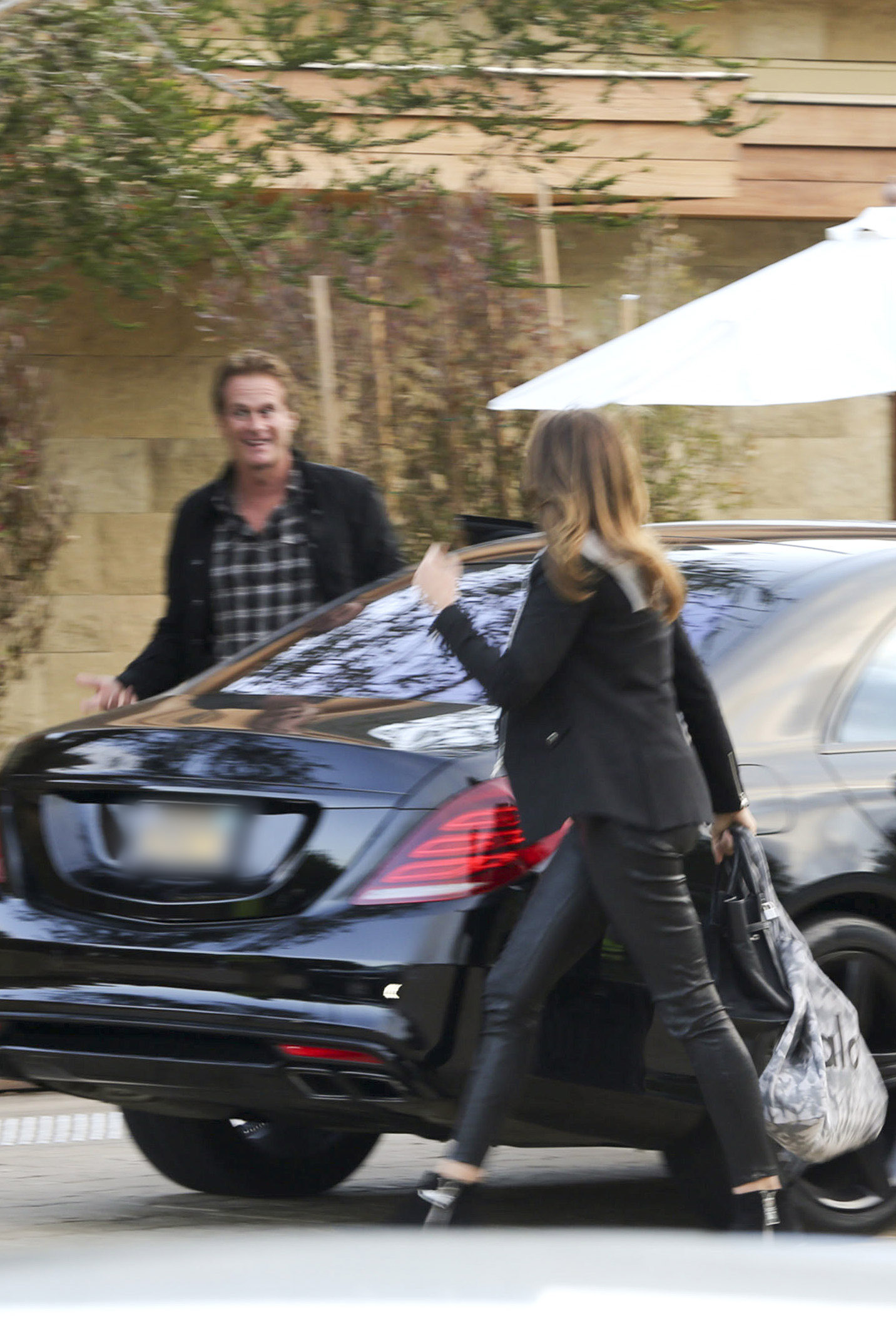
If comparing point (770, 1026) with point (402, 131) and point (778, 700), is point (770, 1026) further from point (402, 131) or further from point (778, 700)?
point (402, 131)

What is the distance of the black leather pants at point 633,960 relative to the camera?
3.81 m

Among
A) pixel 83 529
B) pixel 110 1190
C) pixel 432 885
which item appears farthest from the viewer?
pixel 83 529

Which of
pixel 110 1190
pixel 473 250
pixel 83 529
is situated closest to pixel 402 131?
pixel 473 250

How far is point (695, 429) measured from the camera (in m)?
10.1

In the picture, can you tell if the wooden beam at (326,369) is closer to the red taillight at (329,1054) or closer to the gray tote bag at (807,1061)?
the gray tote bag at (807,1061)

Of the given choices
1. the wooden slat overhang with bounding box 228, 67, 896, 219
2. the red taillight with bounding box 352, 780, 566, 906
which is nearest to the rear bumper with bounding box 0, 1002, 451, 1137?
the red taillight with bounding box 352, 780, 566, 906

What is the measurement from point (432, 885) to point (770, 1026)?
73 cm

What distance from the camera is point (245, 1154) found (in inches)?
201

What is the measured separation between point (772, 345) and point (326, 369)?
3.01 metres

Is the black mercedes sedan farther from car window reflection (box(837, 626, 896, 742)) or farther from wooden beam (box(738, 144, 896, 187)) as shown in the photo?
wooden beam (box(738, 144, 896, 187))

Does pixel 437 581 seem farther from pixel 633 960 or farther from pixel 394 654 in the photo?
pixel 633 960

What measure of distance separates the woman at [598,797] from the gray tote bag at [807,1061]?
0.10 m

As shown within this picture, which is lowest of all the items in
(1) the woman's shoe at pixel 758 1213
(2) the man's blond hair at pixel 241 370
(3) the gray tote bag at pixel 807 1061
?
(1) the woman's shoe at pixel 758 1213

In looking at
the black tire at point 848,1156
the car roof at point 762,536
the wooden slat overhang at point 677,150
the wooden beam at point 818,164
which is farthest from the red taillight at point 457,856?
the wooden beam at point 818,164
